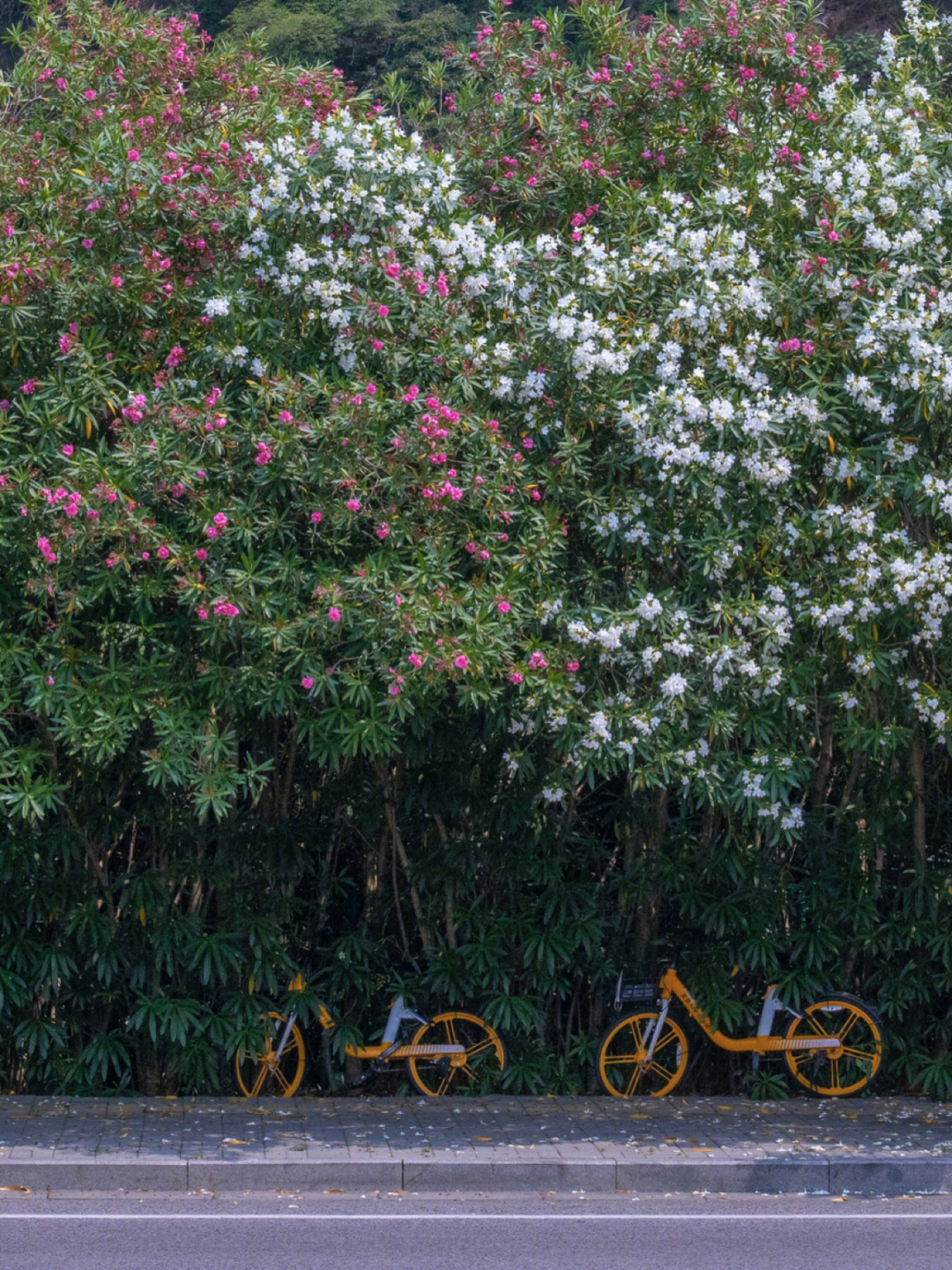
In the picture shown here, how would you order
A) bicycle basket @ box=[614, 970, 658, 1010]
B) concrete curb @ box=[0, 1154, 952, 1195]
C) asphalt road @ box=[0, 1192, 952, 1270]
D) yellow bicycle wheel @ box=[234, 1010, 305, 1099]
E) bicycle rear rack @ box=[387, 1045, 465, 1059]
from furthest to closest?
bicycle basket @ box=[614, 970, 658, 1010]
bicycle rear rack @ box=[387, 1045, 465, 1059]
yellow bicycle wheel @ box=[234, 1010, 305, 1099]
concrete curb @ box=[0, 1154, 952, 1195]
asphalt road @ box=[0, 1192, 952, 1270]

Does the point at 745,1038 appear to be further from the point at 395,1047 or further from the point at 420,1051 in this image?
the point at 395,1047

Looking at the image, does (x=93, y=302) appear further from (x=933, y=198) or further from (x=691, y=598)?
(x=933, y=198)

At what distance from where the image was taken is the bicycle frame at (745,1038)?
30.5 ft

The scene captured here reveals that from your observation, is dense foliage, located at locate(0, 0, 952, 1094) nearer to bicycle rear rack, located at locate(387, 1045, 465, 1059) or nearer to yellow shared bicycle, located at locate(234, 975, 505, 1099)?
yellow shared bicycle, located at locate(234, 975, 505, 1099)

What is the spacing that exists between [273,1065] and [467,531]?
372 centimetres

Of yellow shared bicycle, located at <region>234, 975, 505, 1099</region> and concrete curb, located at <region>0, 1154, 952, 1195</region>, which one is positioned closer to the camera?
concrete curb, located at <region>0, 1154, 952, 1195</region>

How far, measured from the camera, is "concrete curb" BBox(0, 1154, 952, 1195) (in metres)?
7.34

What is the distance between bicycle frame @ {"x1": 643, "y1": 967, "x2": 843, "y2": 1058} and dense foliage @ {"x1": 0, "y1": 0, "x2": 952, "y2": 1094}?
0.18 metres

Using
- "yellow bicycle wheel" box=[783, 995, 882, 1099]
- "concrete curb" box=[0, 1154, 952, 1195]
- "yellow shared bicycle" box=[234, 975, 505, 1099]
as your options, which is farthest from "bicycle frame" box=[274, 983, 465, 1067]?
"yellow bicycle wheel" box=[783, 995, 882, 1099]

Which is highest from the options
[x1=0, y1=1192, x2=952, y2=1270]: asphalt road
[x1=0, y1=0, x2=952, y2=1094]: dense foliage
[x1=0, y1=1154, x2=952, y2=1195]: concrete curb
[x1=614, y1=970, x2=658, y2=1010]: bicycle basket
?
[x1=0, y1=0, x2=952, y2=1094]: dense foliage

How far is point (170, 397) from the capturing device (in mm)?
7562

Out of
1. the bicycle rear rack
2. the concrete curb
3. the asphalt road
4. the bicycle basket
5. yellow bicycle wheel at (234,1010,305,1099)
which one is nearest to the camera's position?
the asphalt road

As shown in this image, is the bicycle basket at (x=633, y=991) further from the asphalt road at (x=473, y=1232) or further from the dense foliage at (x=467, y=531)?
the asphalt road at (x=473, y=1232)

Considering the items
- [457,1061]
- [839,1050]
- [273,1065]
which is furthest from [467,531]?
[839,1050]
